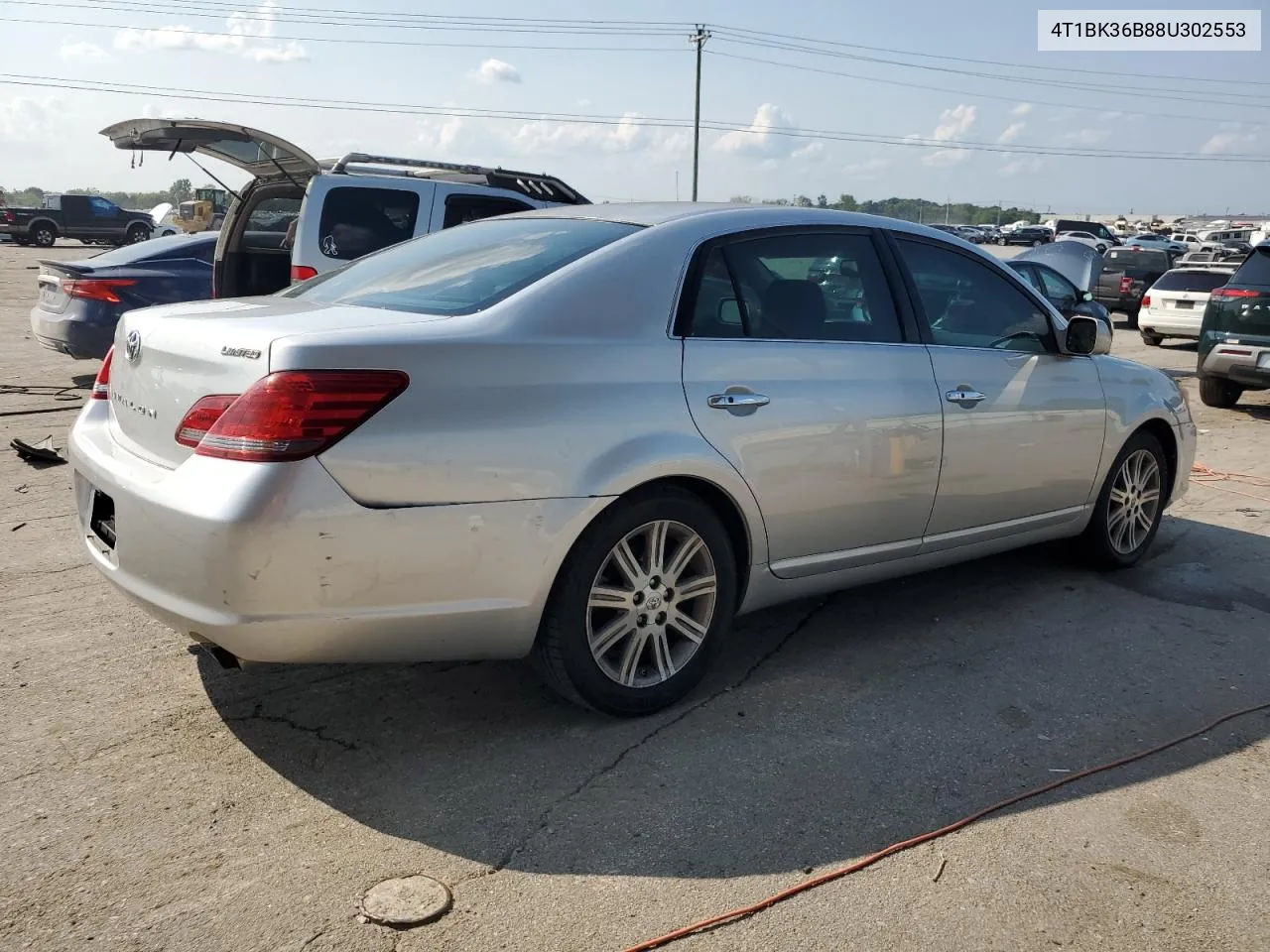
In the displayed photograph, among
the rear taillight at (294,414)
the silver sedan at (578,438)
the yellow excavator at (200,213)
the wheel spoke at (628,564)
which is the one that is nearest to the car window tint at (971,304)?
the silver sedan at (578,438)

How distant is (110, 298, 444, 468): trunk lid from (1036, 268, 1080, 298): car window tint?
1198cm

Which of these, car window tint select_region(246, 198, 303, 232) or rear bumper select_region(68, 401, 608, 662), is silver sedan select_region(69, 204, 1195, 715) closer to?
rear bumper select_region(68, 401, 608, 662)

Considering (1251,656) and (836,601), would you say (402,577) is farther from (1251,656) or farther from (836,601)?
(1251,656)

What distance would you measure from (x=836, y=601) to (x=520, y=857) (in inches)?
94.2

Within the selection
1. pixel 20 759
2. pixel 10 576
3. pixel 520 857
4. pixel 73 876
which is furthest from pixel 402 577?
pixel 10 576

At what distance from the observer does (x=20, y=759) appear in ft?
10.5

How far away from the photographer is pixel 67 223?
39938 mm

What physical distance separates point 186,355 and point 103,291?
7.35 m

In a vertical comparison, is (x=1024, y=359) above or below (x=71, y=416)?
above

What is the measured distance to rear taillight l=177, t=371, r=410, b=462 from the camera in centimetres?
286

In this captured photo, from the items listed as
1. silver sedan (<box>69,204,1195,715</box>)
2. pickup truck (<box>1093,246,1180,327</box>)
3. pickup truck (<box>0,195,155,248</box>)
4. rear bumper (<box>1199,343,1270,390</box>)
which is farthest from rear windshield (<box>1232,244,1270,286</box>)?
pickup truck (<box>0,195,155,248</box>)

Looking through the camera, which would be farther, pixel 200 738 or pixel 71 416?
pixel 71 416

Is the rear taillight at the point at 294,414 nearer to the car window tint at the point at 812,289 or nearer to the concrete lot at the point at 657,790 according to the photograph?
the concrete lot at the point at 657,790

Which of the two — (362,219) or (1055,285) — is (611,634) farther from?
(1055,285)
